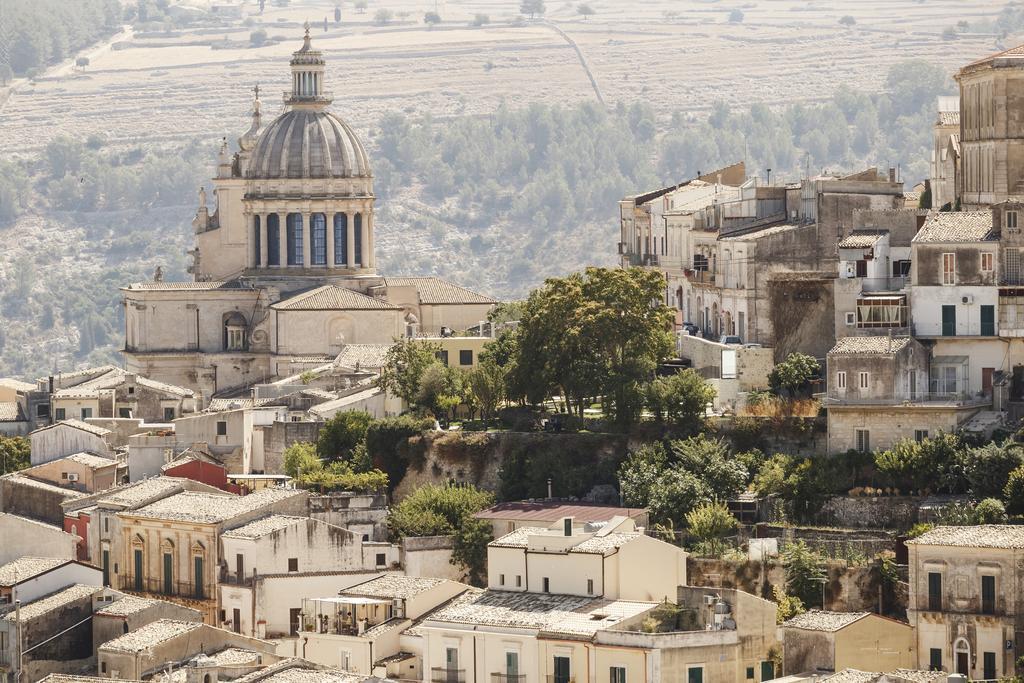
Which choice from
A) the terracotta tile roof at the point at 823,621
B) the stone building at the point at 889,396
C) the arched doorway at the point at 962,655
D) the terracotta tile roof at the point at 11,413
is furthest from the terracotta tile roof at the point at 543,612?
the terracotta tile roof at the point at 11,413

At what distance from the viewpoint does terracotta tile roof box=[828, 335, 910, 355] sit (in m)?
74.6

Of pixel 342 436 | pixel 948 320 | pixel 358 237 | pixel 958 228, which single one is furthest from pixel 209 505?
pixel 358 237

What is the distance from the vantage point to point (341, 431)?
8581cm

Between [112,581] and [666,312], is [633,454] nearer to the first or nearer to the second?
[666,312]

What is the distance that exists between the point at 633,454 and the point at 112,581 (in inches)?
536

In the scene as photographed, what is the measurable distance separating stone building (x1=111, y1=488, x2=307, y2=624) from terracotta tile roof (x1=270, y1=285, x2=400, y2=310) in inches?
1010

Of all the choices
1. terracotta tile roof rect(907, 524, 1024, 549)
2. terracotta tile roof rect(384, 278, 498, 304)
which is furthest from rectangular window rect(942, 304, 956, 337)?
terracotta tile roof rect(384, 278, 498, 304)

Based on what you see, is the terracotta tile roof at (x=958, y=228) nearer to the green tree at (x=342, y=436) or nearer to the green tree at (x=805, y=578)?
the green tree at (x=805, y=578)

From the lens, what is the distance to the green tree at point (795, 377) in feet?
261

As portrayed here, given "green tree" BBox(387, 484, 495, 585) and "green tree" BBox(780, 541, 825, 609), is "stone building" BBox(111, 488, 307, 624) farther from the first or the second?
"green tree" BBox(780, 541, 825, 609)

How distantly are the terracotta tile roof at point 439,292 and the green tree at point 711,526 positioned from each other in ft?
117

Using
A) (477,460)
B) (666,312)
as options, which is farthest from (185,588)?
(666,312)

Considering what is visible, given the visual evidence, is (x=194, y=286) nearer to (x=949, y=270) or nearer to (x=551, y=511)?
(x=551, y=511)

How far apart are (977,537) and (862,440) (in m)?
8.52
